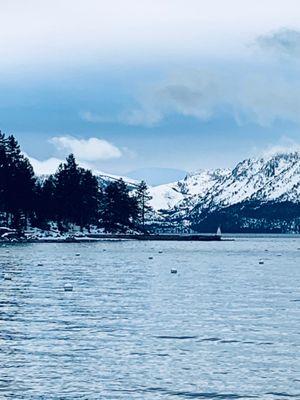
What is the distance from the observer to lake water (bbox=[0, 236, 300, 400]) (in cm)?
2856

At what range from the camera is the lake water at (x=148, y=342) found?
2856cm

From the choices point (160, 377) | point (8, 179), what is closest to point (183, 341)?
point (160, 377)

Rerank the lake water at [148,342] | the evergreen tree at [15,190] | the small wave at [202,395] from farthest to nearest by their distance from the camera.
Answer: the evergreen tree at [15,190], the lake water at [148,342], the small wave at [202,395]

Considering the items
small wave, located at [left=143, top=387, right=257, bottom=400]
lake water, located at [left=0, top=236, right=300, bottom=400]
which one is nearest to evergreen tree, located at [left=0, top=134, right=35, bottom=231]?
lake water, located at [left=0, top=236, right=300, bottom=400]

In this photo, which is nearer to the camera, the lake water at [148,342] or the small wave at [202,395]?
the small wave at [202,395]

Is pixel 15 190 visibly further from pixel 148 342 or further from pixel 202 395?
pixel 202 395

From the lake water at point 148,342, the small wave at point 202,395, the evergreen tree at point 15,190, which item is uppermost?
the evergreen tree at point 15,190

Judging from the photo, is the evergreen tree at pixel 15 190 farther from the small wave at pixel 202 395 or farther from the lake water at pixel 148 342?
the small wave at pixel 202 395

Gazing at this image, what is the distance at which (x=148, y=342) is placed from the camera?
122 ft

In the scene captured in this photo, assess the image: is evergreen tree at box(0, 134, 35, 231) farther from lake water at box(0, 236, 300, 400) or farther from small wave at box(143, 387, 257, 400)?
small wave at box(143, 387, 257, 400)

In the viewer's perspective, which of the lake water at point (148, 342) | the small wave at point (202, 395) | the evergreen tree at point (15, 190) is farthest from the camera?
the evergreen tree at point (15, 190)

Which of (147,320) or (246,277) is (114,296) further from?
(246,277)

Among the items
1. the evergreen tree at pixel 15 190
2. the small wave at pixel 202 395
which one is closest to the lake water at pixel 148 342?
the small wave at pixel 202 395

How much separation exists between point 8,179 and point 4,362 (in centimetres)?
16069
